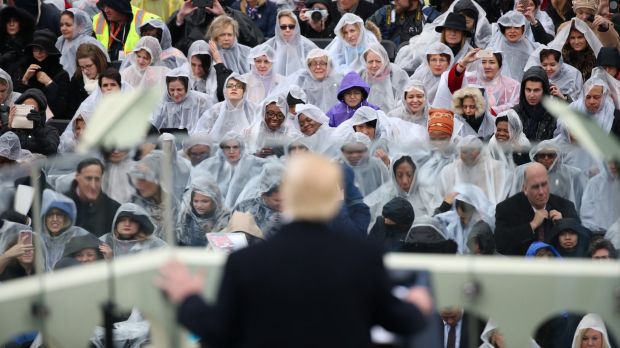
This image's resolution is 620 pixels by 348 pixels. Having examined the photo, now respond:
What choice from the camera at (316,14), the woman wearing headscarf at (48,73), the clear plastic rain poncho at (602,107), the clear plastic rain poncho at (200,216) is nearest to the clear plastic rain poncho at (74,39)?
the woman wearing headscarf at (48,73)

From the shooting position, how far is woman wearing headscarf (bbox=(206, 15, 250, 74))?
611 inches

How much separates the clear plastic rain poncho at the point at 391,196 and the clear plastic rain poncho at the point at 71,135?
677 centimetres

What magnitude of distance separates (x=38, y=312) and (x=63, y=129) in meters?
7.85

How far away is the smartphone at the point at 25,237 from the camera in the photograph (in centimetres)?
694

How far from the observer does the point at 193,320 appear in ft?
18.0

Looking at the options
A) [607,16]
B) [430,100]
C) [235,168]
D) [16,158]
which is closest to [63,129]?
[16,158]

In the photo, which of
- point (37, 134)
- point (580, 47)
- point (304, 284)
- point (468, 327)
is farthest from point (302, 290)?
point (580, 47)

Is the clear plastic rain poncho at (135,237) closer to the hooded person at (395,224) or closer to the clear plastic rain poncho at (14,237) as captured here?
the clear plastic rain poncho at (14,237)

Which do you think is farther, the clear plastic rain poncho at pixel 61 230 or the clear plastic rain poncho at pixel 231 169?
the clear plastic rain poncho at pixel 231 169

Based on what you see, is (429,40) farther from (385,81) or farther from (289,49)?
(289,49)

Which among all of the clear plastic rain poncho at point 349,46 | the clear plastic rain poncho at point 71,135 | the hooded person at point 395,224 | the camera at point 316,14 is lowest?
the clear plastic rain poncho at point 71,135

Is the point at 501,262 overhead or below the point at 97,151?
below

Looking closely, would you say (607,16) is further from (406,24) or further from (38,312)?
(38,312)

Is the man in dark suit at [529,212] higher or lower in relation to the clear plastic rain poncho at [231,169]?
lower
